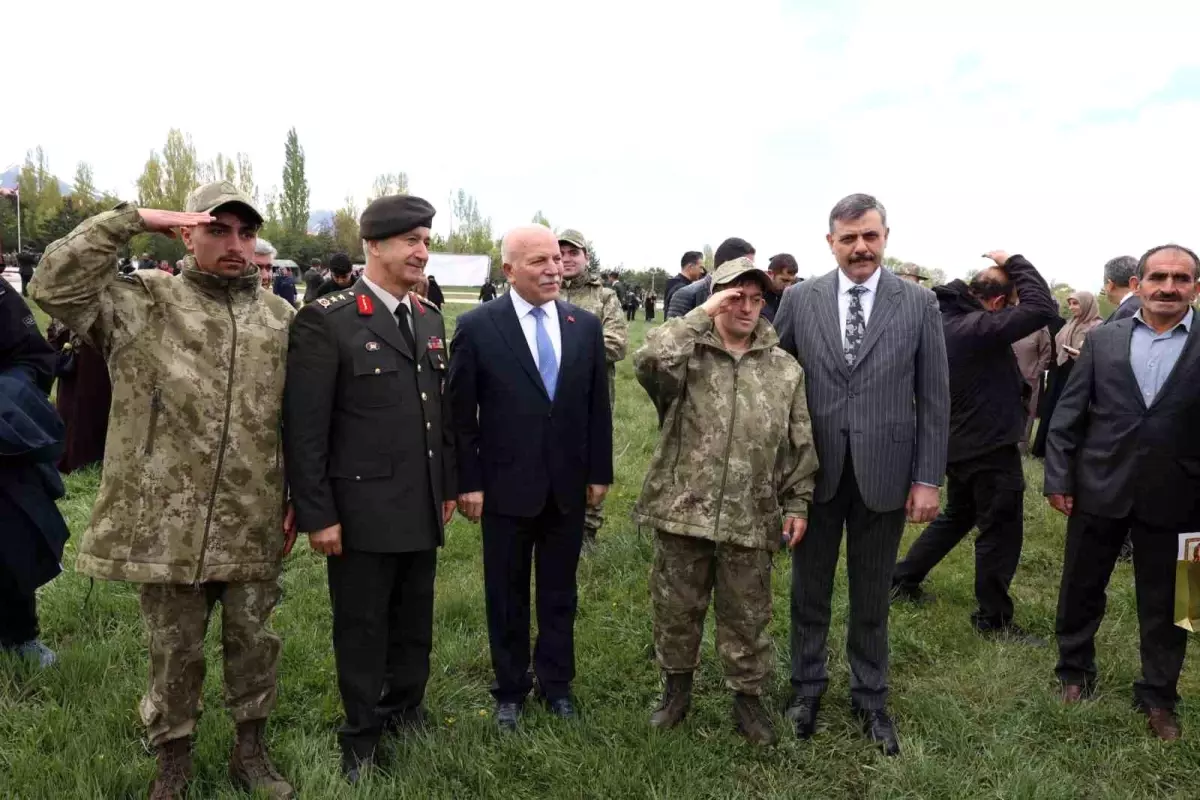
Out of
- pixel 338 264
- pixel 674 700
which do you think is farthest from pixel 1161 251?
pixel 338 264

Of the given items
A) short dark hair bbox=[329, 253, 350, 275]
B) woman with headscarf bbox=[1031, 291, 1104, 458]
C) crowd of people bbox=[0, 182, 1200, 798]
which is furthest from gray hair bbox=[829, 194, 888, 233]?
short dark hair bbox=[329, 253, 350, 275]

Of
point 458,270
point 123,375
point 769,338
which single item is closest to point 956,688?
point 769,338

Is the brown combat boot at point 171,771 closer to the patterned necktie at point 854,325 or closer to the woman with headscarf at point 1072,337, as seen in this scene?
the patterned necktie at point 854,325

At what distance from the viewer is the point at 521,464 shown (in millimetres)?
3402

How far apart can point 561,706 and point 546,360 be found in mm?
1587

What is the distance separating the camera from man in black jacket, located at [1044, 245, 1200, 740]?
356cm

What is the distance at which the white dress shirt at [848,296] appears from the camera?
3.46 m

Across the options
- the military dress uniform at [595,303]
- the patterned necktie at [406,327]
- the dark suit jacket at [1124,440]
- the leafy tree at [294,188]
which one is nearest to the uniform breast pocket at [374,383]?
the patterned necktie at [406,327]

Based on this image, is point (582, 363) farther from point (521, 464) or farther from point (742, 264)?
point (742, 264)

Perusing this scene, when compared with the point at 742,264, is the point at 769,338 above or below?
below

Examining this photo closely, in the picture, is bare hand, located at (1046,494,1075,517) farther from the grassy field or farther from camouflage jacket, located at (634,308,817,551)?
camouflage jacket, located at (634,308,817,551)

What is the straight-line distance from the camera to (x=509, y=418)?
11.2 ft

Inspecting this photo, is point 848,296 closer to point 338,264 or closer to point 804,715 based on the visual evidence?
point 804,715

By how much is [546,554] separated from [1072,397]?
106 inches
